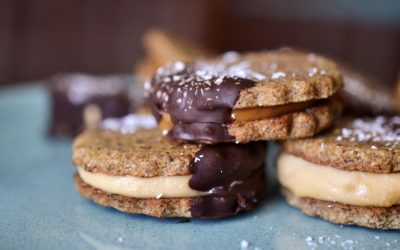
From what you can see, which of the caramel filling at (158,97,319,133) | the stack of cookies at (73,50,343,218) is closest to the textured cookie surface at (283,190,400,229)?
the stack of cookies at (73,50,343,218)

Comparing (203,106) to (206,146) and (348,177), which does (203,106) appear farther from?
(348,177)

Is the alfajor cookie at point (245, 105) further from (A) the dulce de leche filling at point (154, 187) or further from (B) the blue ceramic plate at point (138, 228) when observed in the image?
(B) the blue ceramic plate at point (138, 228)

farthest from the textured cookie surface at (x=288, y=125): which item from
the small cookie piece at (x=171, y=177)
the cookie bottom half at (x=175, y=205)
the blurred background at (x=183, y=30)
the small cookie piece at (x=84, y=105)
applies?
the blurred background at (x=183, y=30)

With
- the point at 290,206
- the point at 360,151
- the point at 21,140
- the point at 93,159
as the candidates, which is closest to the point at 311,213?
the point at 290,206

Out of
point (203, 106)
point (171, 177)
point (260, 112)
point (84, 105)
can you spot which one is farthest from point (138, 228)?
point (84, 105)

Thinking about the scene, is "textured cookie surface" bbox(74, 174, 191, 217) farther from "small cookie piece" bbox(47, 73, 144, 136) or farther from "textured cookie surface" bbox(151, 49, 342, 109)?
"small cookie piece" bbox(47, 73, 144, 136)
